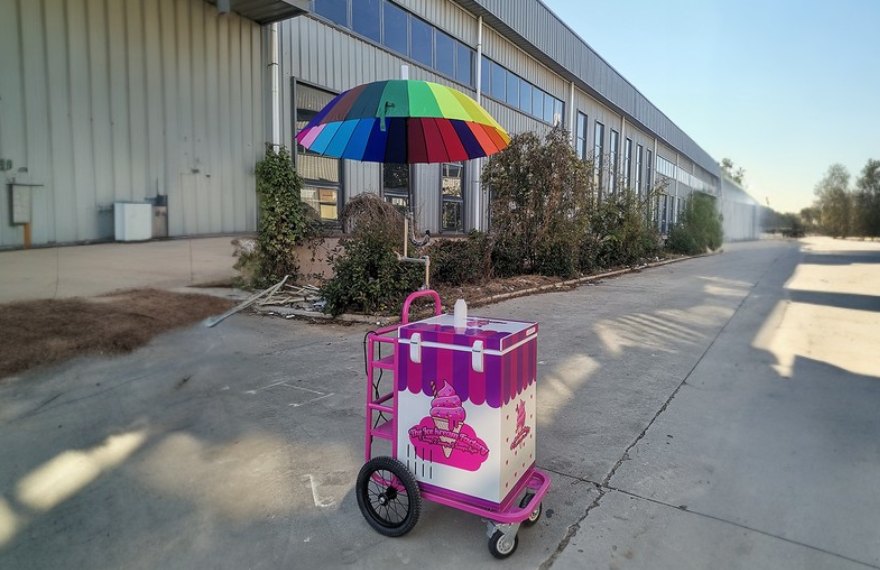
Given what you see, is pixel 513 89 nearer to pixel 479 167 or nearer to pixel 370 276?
pixel 479 167

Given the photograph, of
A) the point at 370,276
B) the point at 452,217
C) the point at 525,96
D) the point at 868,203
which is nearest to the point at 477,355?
the point at 370,276

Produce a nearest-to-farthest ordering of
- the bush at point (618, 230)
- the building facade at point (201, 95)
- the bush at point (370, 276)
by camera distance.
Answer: the building facade at point (201, 95) → the bush at point (370, 276) → the bush at point (618, 230)

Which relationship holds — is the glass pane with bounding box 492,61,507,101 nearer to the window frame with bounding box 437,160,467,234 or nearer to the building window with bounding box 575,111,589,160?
the window frame with bounding box 437,160,467,234

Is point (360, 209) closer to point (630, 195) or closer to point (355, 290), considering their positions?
point (355, 290)

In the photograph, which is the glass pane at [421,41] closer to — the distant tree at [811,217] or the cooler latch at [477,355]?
the cooler latch at [477,355]

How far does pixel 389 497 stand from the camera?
9.14ft

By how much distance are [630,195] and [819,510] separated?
54.8 feet

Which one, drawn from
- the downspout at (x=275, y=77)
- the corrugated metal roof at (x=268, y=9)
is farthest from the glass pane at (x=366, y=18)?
the corrugated metal roof at (x=268, y=9)

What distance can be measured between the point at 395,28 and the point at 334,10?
2.15 meters

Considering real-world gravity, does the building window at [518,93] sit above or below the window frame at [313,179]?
above

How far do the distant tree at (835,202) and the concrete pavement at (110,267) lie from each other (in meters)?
92.2

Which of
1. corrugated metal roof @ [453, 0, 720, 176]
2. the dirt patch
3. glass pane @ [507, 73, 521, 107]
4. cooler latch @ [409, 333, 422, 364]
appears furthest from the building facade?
cooler latch @ [409, 333, 422, 364]

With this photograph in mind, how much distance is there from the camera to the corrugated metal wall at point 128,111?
6.52 meters

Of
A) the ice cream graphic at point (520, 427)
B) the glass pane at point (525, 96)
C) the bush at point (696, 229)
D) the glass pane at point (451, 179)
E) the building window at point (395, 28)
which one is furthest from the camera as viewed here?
the bush at point (696, 229)
